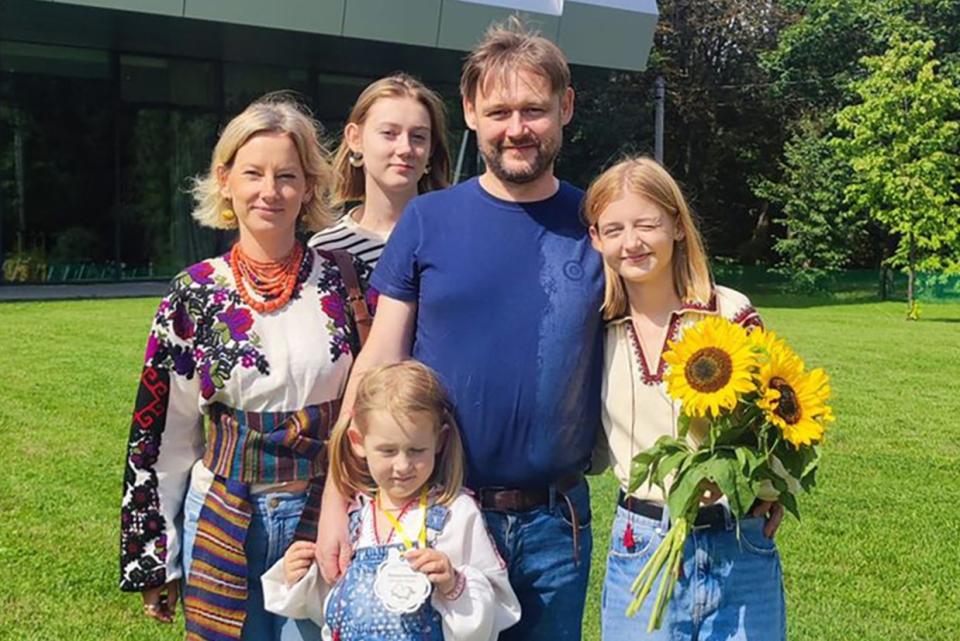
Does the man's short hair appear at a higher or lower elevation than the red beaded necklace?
higher

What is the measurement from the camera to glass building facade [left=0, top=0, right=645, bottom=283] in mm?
19172

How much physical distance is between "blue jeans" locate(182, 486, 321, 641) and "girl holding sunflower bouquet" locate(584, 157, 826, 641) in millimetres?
870

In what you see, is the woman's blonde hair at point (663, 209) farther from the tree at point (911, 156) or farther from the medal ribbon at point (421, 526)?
the tree at point (911, 156)

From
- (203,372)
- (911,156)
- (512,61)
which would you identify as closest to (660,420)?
(512,61)

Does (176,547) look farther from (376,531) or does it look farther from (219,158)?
(219,158)

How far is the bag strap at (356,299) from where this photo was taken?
9.94 feet

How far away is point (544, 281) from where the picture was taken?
289 cm

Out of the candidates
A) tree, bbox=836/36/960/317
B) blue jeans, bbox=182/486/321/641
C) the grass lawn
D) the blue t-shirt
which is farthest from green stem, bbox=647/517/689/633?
tree, bbox=836/36/960/317

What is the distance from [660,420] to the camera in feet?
9.29

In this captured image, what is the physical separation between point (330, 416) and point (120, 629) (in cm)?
249

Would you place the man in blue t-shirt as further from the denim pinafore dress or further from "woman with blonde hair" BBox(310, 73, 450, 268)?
"woman with blonde hair" BBox(310, 73, 450, 268)

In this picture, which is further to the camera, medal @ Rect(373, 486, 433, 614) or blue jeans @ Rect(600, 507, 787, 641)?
blue jeans @ Rect(600, 507, 787, 641)

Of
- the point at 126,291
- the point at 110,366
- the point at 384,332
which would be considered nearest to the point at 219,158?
the point at 384,332

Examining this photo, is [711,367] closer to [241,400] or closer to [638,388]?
[638,388]
